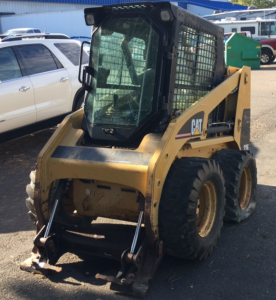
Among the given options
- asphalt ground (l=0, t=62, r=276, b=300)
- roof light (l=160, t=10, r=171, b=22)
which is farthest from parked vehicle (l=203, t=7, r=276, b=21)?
roof light (l=160, t=10, r=171, b=22)

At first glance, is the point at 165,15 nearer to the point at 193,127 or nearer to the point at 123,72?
the point at 123,72

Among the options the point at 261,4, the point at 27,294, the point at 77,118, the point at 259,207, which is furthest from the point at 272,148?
the point at 261,4

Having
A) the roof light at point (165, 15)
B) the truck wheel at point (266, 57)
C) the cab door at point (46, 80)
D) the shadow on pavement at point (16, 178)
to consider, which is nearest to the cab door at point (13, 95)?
the cab door at point (46, 80)

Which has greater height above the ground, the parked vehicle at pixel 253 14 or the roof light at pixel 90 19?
the roof light at pixel 90 19

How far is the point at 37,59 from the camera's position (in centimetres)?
787

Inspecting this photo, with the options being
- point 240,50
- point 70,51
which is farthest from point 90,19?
point 240,50

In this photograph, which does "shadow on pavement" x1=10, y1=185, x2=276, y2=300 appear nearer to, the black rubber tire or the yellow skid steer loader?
the yellow skid steer loader

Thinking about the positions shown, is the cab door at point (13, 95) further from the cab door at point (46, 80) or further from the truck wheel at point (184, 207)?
the truck wheel at point (184, 207)

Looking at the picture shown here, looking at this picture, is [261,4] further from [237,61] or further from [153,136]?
[153,136]

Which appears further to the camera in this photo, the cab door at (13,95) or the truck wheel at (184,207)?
the cab door at (13,95)

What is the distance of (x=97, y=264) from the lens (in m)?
4.06

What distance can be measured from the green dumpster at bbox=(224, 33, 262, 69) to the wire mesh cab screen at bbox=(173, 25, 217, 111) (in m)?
14.9

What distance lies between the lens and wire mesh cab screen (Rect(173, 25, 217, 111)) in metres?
4.21

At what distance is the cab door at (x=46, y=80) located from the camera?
7.65 metres
